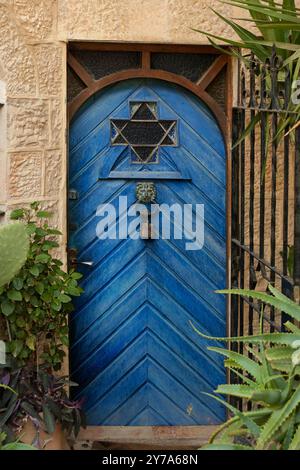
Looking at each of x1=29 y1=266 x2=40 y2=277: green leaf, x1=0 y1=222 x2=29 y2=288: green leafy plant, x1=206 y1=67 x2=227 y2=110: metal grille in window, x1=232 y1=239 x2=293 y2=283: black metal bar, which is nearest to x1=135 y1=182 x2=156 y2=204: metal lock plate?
x1=232 y1=239 x2=293 y2=283: black metal bar

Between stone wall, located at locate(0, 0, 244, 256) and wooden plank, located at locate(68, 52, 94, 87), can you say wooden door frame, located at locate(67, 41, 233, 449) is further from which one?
stone wall, located at locate(0, 0, 244, 256)

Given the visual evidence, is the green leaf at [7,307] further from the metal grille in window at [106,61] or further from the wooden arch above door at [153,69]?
the metal grille in window at [106,61]

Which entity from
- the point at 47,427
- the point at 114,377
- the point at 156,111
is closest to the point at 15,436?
the point at 47,427

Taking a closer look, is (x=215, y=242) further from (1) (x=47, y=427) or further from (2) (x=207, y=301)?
(1) (x=47, y=427)

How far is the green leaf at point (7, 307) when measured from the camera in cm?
491

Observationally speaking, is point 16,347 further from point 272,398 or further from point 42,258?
point 272,398

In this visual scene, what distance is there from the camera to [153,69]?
18.2ft

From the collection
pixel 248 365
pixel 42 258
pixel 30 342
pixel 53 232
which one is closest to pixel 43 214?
pixel 53 232

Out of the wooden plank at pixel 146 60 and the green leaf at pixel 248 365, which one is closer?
the green leaf at pixel 248 365

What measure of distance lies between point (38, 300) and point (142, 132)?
1264 mm

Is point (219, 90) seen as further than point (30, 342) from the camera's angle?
Yes

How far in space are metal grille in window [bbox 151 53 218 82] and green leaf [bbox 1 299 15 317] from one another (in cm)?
172

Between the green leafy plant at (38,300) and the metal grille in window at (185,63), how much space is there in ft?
3.97

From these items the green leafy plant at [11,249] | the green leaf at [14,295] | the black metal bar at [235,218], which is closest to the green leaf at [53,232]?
the green leaf at [14,295]
